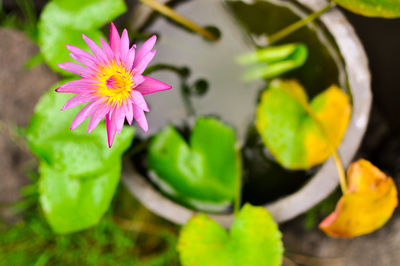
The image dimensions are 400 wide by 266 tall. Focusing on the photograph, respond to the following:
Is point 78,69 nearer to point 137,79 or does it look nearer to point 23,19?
point 137,79

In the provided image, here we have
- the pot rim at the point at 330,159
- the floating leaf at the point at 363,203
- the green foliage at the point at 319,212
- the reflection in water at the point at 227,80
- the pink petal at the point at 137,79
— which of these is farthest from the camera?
the green foliage at the point at 319,212

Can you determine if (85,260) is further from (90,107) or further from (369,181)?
(369,181)

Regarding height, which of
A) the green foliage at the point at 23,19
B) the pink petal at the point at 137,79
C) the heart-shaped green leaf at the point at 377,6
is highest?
the heart-shaped green leaf at the point at 377,6

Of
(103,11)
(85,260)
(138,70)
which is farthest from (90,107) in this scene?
(85,260)

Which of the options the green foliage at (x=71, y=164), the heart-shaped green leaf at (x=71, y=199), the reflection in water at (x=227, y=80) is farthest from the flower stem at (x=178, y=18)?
the heart-shaped green leaf at (x=71, y=199)

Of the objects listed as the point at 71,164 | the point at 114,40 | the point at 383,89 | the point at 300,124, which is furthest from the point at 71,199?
the point at 383,89

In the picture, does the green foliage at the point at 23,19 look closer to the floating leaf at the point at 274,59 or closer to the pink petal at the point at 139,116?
the floating leaf at the point at 274,59

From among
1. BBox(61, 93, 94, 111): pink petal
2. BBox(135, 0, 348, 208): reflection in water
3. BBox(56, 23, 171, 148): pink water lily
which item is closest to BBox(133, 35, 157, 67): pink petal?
BBox(56, 23, 171, 148): pink water lily

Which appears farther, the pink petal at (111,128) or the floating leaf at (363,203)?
the floating leaf at (363,203)
